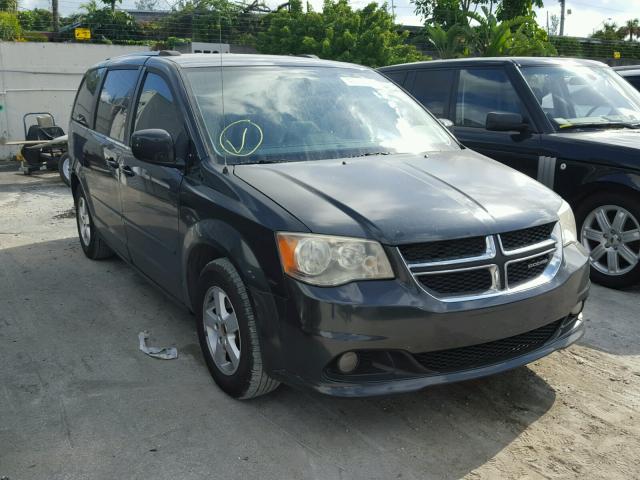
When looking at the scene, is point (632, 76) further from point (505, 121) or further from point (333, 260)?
point (333, 260)

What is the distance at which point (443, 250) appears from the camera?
2.96 meters

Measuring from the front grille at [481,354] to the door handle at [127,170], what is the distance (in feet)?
8.19

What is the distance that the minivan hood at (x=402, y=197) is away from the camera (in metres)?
2.98

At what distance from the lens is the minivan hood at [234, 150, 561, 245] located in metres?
2.98

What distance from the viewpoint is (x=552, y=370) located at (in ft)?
12.5

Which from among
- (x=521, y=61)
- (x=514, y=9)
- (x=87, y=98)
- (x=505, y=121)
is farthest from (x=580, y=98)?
(x=514, y=9)

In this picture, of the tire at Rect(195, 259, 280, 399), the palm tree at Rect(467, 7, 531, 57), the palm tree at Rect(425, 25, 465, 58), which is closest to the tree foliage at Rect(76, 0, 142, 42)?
the palm tree at Rect(425, 25, 465, 58)

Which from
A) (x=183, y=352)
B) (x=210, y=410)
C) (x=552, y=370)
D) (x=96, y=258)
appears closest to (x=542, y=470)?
(x=552, y=370)

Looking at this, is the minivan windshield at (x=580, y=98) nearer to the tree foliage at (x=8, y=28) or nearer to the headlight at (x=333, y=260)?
the headlight at (x=333, y=260)

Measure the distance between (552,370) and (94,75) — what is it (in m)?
4.56

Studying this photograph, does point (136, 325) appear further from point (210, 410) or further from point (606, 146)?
point (606, 146)

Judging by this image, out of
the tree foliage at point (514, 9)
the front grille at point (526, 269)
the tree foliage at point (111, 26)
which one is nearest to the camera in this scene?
the front grille at point (526, 269)

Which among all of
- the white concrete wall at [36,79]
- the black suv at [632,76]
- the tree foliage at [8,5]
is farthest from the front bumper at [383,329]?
the tree foliage at [8,5]

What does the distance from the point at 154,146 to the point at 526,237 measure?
2.05m
